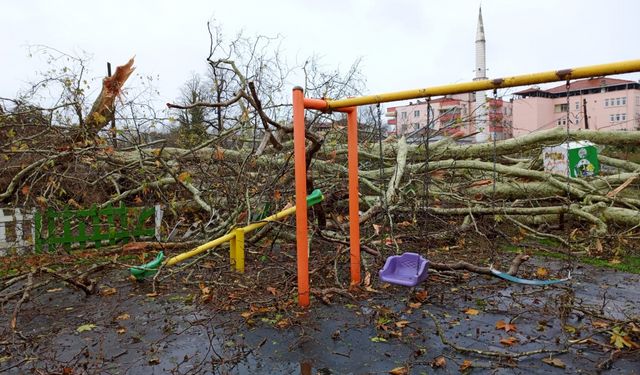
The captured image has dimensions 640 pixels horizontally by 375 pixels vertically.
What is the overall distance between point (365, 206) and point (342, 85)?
2474mm

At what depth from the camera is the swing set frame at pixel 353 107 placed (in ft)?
9.43

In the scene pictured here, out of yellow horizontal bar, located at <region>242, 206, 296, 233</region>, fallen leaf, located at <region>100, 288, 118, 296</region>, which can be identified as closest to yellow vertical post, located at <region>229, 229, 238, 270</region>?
yellow horizontal bar, located at <region>242, 206, 296, 233</region>

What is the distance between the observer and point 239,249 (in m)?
4.84

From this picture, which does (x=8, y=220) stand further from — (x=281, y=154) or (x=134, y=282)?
(x=281, y=154)

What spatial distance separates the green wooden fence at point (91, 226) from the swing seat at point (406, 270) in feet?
12.4

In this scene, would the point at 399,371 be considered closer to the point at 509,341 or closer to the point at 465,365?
the point at 465,365

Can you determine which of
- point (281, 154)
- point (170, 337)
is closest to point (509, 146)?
point (281, 154)

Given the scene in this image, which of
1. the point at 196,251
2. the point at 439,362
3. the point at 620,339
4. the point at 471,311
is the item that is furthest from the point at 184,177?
the point at 620,339

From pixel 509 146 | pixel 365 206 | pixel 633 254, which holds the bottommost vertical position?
pixel 633 254

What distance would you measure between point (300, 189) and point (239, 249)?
150cm

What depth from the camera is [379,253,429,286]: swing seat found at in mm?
3574

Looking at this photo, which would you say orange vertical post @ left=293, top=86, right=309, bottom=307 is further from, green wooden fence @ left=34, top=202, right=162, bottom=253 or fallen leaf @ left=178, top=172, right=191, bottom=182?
green wooden fence @ left=34, top=202, right=162, bottom=253

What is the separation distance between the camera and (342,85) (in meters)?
8.64

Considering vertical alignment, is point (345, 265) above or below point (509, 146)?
below
